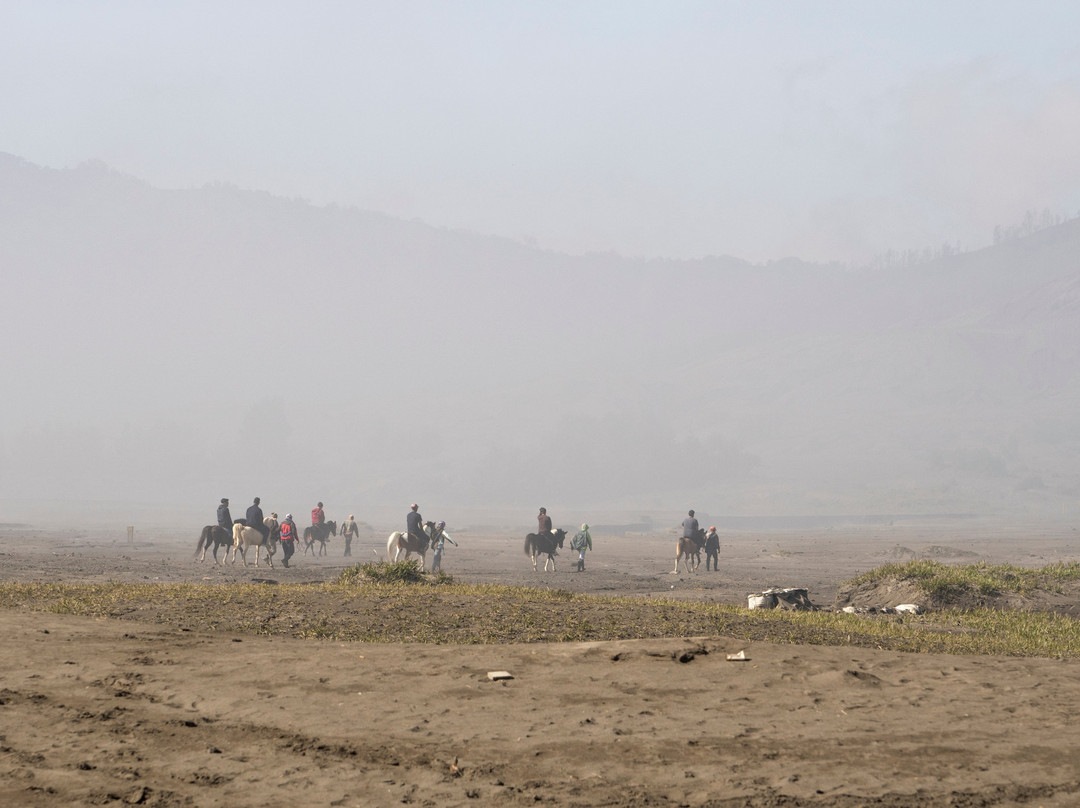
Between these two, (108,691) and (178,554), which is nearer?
(108,691)

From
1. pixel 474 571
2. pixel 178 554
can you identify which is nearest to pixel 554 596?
pixel 474 571

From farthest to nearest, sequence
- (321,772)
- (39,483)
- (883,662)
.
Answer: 1. (39,483)
2. (883,662)
3. (321,772)

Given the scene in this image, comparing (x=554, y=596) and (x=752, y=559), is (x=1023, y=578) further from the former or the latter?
(x=752, y=559)

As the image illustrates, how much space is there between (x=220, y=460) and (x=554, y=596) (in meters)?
181

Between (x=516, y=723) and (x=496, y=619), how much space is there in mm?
6323

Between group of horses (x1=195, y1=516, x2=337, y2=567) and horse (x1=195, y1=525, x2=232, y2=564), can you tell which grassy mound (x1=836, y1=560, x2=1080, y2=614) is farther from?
horse (x1=195, y1=525, x2=232, y2=564)

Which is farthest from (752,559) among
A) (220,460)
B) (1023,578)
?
(220,460)

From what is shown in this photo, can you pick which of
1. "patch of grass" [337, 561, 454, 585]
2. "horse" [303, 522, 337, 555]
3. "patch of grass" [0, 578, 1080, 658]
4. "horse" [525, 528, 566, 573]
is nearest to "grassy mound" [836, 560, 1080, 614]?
"patch of grass" [0, 578, 1080, 658]

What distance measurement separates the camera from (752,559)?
163 ft

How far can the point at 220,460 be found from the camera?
7431 inches

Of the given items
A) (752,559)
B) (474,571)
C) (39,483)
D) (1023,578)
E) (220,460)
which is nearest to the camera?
(1023,578)

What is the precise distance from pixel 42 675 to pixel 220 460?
617 feet

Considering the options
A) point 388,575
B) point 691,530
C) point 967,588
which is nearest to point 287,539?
point 388,575

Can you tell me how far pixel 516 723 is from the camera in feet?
29.6
